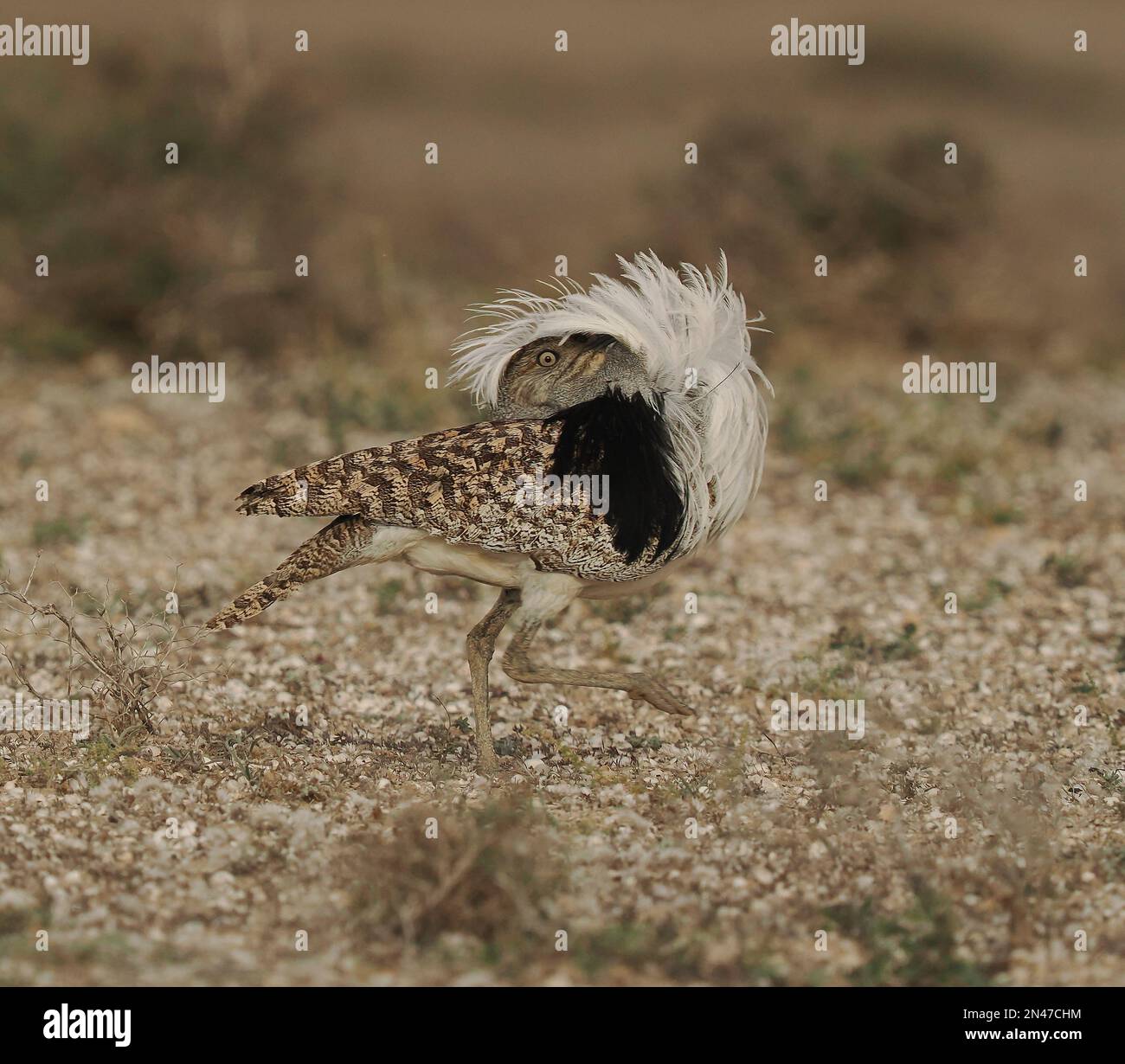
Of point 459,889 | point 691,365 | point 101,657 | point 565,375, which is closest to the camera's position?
point 459,889

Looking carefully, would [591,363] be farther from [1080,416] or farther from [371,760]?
[1080,416]

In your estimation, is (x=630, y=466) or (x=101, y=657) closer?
(x=630, y=466)

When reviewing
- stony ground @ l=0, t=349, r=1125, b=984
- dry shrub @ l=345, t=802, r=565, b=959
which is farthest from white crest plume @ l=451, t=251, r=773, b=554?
dry shrub @ l=345, t=802, r=565, b=959

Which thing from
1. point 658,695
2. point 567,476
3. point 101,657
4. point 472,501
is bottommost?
point 658,695

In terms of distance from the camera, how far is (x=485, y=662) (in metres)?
6.44

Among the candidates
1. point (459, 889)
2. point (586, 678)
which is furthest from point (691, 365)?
point (459, 889)

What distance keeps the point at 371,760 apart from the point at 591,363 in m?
1.96

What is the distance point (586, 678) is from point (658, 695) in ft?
1.04

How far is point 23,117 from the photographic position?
13.5 metres

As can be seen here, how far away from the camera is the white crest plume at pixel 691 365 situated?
618 cm

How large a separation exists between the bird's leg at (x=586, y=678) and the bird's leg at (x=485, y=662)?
4.2 inches

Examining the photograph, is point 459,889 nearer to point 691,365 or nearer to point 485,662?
point 485,662

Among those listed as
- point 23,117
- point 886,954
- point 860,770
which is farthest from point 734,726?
point 23,117

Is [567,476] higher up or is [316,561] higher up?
[567,476]
